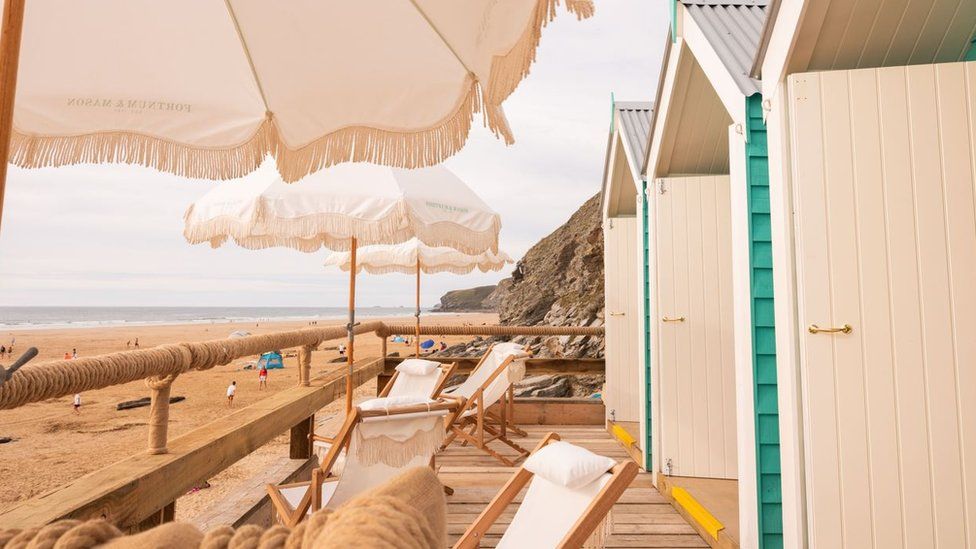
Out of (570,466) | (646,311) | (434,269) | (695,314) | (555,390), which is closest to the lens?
(570,466)

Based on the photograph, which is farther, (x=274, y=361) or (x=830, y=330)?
(x=274, y=361)

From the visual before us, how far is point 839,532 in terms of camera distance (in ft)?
6.56

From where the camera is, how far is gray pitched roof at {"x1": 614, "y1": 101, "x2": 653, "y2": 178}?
4409mm

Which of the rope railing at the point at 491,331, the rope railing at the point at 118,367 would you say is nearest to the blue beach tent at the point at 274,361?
the rope railing at the point at 491,331

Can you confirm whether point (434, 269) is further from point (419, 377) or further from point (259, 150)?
point (259, 150)

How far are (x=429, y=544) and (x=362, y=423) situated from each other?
6.86ft

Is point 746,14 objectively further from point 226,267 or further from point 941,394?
point 226,267

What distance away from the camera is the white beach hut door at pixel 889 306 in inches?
76.7

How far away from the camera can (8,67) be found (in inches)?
46.5

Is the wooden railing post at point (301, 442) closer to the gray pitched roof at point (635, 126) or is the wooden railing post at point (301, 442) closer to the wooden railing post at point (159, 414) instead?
the wooden railing post at point (159, 414)

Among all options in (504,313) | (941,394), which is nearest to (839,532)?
(941,394)

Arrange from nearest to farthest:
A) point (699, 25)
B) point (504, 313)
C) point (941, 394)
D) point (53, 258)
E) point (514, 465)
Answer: point (941, 394), point (699, 25), point (514, 465), point (504, 313), point (53, 258)

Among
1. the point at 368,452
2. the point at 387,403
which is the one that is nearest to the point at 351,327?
the point at 387,403

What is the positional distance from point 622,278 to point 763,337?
105 inches
